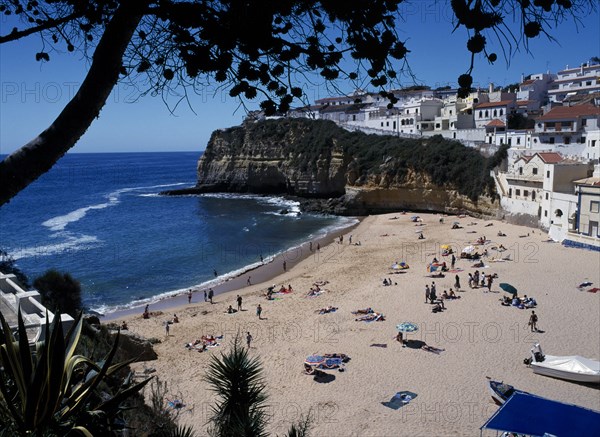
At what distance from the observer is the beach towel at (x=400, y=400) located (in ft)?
44.8

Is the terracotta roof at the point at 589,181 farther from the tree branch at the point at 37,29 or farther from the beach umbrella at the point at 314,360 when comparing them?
the tree branch at the point at 37,29

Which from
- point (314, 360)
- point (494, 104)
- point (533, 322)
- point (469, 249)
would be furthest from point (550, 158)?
point (314, 360)

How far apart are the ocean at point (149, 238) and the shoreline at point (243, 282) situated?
31.7 inches

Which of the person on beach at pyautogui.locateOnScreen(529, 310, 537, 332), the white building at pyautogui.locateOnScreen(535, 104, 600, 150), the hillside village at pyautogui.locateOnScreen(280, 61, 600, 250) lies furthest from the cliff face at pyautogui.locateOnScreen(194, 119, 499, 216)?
the person on beach at pyautogui.locateOnScreen(529, 310, 537, 332)

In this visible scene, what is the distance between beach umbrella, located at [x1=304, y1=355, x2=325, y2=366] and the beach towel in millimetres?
2917

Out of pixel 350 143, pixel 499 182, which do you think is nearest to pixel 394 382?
pixel 499 182

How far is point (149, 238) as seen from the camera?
43719 mm

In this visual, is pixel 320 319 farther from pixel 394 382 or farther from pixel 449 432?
pixel 449 432

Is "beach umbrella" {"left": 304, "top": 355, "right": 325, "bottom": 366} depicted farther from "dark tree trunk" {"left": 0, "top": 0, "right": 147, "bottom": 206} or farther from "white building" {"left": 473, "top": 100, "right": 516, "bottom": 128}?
"white building" {"left": 473, "top": 100, "right": 516, "bottom": 128}

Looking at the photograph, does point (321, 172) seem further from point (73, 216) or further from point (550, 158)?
point (73, 216)

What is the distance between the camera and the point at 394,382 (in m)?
15.0

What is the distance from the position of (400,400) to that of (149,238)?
33812mm

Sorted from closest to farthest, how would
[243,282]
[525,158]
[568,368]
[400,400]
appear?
[400,400], [568,368], [243,282], [525,158]

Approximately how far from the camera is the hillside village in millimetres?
31391
